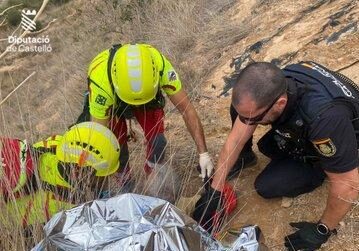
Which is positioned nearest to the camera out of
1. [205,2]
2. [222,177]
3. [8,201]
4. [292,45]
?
[8,201]

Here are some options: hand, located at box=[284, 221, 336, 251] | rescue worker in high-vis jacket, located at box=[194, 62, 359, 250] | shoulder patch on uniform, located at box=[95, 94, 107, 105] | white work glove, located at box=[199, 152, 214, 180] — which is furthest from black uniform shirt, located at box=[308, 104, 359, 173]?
shoulder patch on uniform, located at box=[95, 94, 107, 105]

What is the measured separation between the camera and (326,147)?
2250 millimetres

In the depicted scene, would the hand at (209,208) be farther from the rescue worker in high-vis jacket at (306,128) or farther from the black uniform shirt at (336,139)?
the black uniform shirt at (336,139)

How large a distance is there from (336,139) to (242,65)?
2.38m

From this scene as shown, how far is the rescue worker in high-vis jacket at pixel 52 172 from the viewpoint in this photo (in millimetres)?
2230

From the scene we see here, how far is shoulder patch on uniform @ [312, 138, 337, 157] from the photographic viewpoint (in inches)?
87.7

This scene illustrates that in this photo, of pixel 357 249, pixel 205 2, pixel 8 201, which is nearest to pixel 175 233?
pixel 8 201

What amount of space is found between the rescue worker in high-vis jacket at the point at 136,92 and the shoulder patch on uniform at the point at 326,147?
0.88 metres

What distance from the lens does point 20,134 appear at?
4527 millimetres

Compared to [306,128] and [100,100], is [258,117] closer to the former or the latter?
[306,128]

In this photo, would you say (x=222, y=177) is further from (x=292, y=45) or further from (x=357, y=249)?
(x=292, y=45)

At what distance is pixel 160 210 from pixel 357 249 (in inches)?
45.6

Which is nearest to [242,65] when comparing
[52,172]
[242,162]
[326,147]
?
[242,162]

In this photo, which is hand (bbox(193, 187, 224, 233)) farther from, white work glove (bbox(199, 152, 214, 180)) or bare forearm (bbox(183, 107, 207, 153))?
bare forearm (bbox(183, 107, 207, 153))
